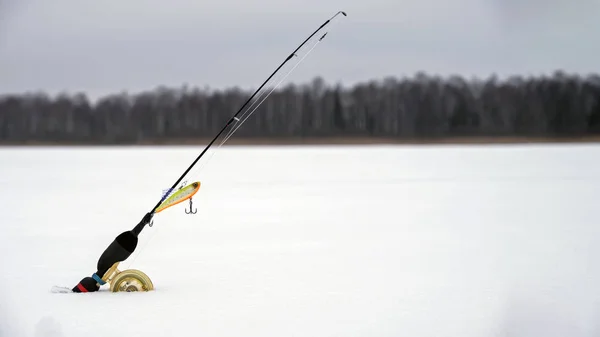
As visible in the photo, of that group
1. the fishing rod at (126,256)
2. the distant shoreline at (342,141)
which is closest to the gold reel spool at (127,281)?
the fishing rod at (126,256)

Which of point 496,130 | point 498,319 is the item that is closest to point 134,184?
point 498,319

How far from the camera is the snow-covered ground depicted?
4484 millimetres

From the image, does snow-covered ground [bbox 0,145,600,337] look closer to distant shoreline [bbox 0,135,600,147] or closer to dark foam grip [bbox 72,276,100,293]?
dark foam grip [bbox 72,276,100,293]

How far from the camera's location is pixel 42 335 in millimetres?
4211

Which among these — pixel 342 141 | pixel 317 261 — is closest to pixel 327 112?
pixel 342 141

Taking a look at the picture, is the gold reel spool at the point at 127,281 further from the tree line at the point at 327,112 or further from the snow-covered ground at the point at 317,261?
the tree line at the point at 327,112

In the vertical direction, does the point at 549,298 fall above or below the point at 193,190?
below

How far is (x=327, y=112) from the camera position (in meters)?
54.4

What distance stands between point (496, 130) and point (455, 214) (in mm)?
39481

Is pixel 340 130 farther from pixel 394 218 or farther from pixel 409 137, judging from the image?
pixel 394 218

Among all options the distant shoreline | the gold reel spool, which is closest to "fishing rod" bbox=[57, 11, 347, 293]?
the gold reel spool

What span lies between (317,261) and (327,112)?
158ft

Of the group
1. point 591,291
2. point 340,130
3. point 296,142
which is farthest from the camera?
point 340,130

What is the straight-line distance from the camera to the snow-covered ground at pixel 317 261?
14.7 ft
